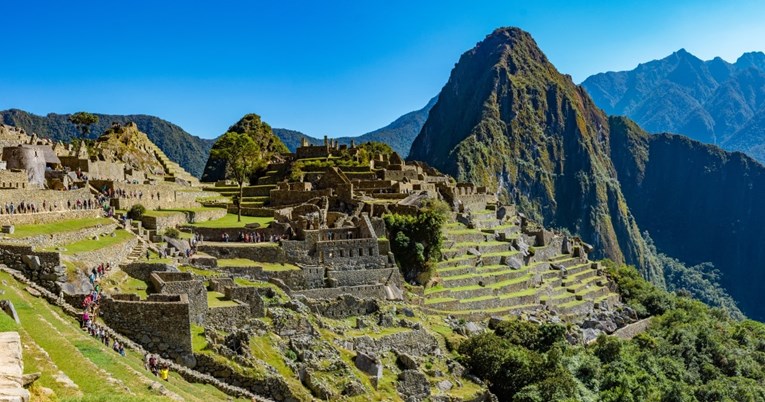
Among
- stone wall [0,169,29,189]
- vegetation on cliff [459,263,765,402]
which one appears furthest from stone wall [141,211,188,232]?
vegetation on cliff [459,263,765,402]

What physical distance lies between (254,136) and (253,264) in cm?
5366

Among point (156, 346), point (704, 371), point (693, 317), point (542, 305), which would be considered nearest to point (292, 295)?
point (156, 346)

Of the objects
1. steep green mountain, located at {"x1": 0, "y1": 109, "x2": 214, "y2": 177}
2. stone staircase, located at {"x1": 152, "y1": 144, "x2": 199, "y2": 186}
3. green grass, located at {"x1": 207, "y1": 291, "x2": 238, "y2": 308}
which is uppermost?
steep green mountain, located at {"x1": 0, "y1": 109, "x2": 214, "y2": 177}

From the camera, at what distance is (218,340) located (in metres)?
23.1

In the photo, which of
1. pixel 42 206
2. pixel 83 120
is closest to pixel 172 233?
pixel 42 206

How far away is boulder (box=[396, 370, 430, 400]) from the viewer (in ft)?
94.5

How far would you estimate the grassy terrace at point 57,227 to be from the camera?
2464 cm

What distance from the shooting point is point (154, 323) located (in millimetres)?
20734

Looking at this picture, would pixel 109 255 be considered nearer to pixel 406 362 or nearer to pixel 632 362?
pixel 406 362

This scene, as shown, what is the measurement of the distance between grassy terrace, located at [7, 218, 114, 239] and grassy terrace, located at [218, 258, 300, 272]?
5.73m

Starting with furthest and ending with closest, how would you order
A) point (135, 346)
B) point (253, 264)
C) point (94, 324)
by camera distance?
1. point (253, 264)
2. point (135, 346)
3. point (94, 324)

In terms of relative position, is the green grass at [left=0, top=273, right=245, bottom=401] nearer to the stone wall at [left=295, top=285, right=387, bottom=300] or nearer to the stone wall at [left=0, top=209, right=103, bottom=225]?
the stone wall at [left=0, top=209, right=103, bottom=225]

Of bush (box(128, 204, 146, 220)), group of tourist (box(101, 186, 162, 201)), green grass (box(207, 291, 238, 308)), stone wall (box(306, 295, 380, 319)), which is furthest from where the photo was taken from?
group of tourist (box(101, 186, 162, 201))

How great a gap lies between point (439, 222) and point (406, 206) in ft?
9.86
